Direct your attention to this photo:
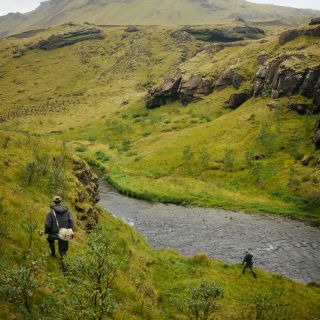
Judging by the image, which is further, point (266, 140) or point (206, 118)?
point (206, 118)

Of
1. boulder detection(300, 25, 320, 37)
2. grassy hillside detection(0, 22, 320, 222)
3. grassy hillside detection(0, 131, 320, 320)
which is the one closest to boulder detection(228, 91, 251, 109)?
grassy hillside detection(0, 22, 320, 222)

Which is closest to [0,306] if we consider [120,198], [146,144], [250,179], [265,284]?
[265,284]

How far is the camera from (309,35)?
451ft

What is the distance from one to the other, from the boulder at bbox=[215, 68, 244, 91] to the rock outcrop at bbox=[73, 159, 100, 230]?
342 feet

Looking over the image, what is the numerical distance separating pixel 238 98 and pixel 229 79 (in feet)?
58.8

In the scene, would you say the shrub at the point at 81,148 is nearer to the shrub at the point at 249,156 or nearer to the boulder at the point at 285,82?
the shrub at the point at 249,156

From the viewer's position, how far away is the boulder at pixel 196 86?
152000 mm

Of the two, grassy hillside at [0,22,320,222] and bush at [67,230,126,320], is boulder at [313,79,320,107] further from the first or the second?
bush at [67,230,126,320]

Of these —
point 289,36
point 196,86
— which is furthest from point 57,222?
point 289,36

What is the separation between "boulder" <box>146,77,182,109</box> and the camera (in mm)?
164125

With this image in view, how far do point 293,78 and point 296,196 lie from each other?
4943cm

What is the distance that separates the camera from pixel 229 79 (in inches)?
5758

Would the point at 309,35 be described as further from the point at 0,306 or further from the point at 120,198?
the point at 0,306

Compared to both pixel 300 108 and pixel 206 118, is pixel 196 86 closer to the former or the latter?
pixel 206 118
